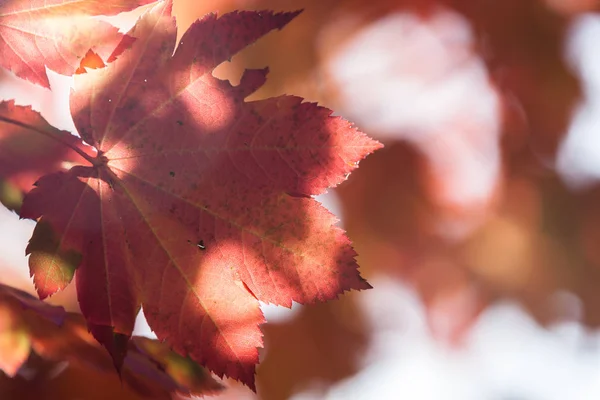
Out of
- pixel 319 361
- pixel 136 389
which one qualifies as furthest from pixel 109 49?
pixel 319 361

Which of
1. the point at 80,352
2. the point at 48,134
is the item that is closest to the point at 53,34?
the point at 48,134

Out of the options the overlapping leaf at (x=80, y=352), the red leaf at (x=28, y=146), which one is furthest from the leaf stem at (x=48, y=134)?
the overlapping leaf at (x=80, y=352)

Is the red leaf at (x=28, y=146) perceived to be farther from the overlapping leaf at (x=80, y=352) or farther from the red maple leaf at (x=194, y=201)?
the overlapping leaf at (x=80, y=352)

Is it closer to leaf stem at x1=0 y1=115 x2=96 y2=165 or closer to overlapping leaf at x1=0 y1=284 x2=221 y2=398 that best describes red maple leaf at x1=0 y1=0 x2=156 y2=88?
leaf stem at x1=0 y1=115 x2=96 y2=165

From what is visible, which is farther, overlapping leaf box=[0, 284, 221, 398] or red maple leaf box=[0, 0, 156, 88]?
overlapping leaf box=[0, 284, 221, 398]

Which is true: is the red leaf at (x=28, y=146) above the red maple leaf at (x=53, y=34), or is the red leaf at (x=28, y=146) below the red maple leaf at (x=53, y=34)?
below

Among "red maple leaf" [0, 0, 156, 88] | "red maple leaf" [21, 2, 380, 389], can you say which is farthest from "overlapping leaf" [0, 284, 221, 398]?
"red maple leaf" [0, 0, 156, 88]

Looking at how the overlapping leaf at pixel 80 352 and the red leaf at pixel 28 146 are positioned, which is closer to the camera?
the red leaf at pixel 28 146
